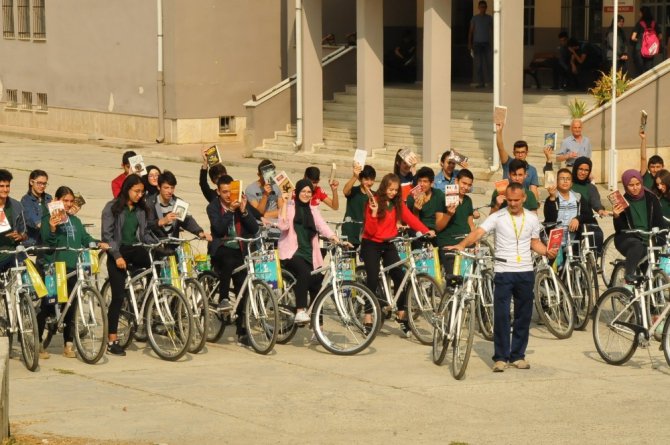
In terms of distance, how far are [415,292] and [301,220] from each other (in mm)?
1269

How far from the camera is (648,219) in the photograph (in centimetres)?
1422

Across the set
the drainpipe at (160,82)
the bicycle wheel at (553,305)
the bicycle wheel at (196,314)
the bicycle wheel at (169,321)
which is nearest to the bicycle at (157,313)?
the bicycle wheel at (169,321)

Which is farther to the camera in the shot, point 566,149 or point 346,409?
point 566,149

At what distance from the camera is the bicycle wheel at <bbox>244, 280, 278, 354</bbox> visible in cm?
1359

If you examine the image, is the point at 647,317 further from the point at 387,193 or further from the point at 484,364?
the point at 387,193

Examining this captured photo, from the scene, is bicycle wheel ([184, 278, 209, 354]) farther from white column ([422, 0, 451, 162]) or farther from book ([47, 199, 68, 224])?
white column ([422, 0, 451, 162])

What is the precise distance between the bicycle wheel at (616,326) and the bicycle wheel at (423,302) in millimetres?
1618

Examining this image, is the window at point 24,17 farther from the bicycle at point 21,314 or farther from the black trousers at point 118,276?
the bicycle at point 21,314

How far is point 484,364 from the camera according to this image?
13.0 m

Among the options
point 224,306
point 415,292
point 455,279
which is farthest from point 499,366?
point 224,306

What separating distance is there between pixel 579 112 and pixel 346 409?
51.8 ft

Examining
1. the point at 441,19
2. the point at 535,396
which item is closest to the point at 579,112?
the point at 441,19

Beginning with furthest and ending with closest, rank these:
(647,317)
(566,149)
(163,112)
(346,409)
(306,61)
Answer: (163,112)
(306,61)
(566,149)
(647,317)
(346,409)

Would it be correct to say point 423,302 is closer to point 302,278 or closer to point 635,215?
point 302,278
